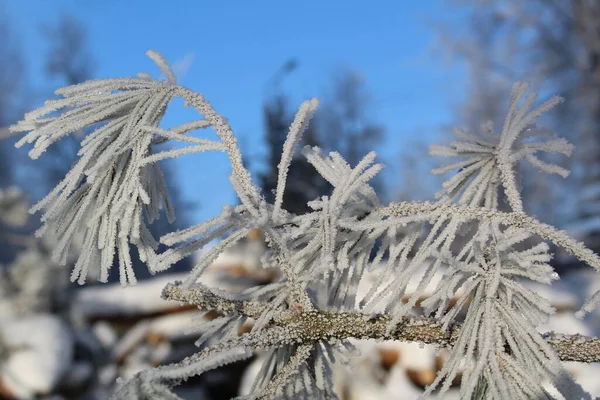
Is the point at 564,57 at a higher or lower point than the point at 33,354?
higher

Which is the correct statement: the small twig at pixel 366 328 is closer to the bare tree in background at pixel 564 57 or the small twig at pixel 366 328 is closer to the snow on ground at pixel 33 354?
the snow on ground at pixel 33 354

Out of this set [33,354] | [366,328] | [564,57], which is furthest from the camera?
[564,57]

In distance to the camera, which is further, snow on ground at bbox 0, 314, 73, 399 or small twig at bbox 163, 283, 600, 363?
snow on ground at bbox 0, 314, 73, 399

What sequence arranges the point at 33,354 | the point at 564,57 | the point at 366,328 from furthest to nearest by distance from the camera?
the point at 564,57
the point at 33,354
the point at 366,328

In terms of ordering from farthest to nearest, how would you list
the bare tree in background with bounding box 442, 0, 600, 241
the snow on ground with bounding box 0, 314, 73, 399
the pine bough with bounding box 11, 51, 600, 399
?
the bare tree in background with bounding box 442, 0, 600, 241
the snow on ground with bounding box 0, 314, 73, 399
the pine bough with bounding box 11, 51, 600, 399

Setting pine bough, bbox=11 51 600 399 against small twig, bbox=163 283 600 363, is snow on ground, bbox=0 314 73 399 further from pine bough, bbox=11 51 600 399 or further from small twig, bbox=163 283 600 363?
small twig, bbox=163 283 600 363

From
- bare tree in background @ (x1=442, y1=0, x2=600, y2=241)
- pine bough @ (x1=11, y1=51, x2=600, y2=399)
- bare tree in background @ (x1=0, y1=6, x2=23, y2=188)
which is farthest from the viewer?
bare tree in background @ (x1=0, y1=6, x2=23, y2=188)

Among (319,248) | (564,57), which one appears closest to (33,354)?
(319,248)

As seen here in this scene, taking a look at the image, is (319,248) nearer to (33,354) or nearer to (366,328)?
(366,328)

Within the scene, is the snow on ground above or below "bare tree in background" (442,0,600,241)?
below

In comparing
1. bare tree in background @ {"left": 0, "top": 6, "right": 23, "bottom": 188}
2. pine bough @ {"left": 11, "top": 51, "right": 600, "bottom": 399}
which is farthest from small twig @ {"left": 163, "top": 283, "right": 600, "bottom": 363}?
bare tree in background @ {"left": 0, "top": 6, "right": 23, "bottom": 188}
